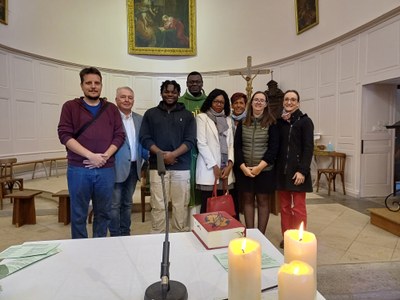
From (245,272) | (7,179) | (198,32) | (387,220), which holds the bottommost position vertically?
(387,220)

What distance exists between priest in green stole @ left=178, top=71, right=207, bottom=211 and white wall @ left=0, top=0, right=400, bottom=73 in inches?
141

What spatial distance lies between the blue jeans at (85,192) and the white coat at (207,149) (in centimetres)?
75

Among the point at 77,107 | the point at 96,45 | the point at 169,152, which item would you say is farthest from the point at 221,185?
the point at 96,45

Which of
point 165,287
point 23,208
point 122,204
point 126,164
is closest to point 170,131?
point 126,164

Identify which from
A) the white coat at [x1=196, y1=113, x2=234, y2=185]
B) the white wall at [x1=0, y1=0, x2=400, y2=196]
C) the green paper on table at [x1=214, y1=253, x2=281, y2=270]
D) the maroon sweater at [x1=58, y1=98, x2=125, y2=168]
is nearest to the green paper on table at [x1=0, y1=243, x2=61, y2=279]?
the green paper on table at [x1=214, y1=253, x2=281, y2=270]

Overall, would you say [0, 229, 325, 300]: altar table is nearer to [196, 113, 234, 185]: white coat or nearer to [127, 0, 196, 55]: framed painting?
[196, 113, 234, 185]: white coat

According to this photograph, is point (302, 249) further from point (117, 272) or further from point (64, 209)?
point (64, 209)

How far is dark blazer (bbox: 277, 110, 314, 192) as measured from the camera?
2463 mm

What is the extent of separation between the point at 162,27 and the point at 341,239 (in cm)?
724

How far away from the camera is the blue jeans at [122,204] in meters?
2.46

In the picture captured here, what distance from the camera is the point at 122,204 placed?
8.65 ft

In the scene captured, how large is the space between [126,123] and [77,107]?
1.79 ft

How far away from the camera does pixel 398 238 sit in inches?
117

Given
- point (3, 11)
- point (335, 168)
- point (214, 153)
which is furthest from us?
point (3, 11)
